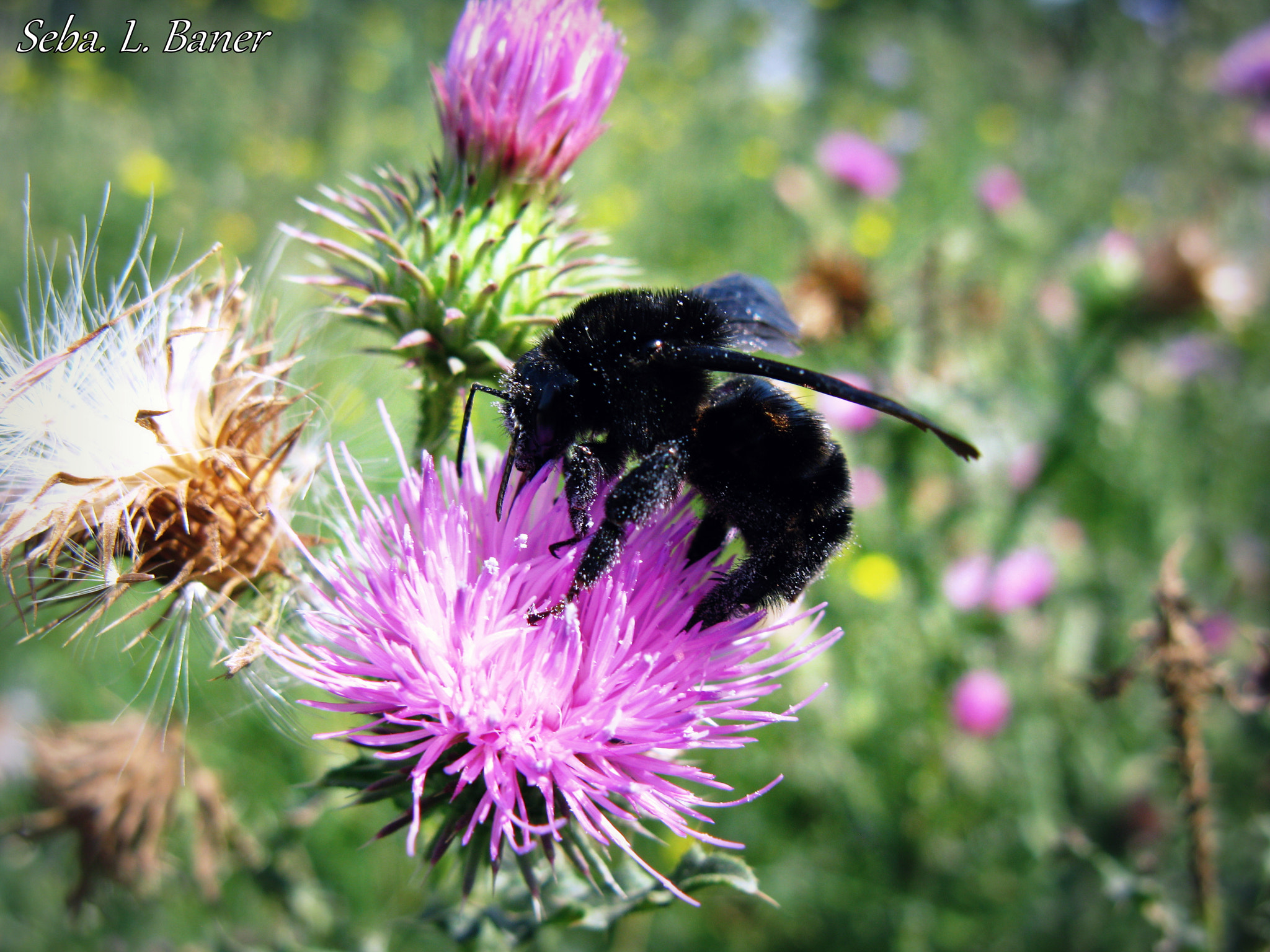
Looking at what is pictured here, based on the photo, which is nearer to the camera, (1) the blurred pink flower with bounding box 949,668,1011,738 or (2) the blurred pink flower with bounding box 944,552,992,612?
(1) the blurred pink flower with bounding box 949,668,1011,738

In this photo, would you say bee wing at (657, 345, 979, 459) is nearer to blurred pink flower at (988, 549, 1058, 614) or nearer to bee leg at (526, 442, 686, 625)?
bee leg at (526, 442, 686, 625)

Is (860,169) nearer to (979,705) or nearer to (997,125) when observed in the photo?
(979,705)

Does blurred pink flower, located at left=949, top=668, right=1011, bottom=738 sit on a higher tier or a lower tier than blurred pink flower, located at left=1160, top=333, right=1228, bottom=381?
lower

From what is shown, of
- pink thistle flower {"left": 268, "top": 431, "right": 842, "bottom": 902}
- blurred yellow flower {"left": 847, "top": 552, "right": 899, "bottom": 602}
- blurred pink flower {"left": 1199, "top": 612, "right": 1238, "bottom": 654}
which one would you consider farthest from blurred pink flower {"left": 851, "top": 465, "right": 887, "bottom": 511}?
pink thistle flower {"left": 268, "top": 431, "right": 842, "bottom": 902}

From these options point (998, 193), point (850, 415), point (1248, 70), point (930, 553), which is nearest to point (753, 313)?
point (850, 415)

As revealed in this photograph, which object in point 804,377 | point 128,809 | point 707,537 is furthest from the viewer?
point 128,809

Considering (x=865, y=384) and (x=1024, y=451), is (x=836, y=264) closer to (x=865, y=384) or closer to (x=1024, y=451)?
(x=865, y=384)

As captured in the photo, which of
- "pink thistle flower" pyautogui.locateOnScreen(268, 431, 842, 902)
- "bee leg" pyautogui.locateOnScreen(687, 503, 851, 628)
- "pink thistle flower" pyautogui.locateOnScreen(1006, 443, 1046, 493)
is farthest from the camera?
"pink thistle flower" pyautogui.locateOnScreen(1006, 443, 1046, 493)

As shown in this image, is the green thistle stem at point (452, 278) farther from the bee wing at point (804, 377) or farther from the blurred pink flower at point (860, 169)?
the blurred pink flower at point (860, 169)
